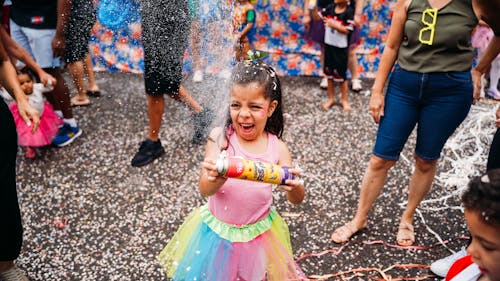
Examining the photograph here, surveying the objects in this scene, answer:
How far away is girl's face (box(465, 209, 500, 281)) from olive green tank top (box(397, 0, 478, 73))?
116 centimetres

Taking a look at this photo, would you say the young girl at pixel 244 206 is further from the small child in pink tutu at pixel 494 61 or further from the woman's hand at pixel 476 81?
the small child in pink tutu at pixel 494 61

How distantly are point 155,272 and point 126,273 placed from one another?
0.54ft

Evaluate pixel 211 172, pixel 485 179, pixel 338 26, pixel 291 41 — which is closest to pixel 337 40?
pixel 338 26

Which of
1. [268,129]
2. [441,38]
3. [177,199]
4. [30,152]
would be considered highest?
[441,38]

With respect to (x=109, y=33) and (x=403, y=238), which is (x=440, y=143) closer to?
(x=403, y=238)

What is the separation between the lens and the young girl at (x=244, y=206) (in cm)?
184

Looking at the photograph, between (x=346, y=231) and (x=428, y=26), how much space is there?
1.35 meters

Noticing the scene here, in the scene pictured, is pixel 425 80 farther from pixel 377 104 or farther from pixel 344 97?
pixel 344 97

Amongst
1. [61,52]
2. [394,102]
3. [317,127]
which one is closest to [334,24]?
[317,127]

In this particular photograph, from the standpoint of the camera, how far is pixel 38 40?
12.0ft

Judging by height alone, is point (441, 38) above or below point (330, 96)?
above

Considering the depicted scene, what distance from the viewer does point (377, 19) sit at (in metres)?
5.43

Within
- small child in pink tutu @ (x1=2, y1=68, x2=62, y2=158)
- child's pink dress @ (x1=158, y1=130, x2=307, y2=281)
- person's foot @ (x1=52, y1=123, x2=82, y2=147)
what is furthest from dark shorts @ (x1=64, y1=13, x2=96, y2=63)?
person's foot @ (x1=52, y1=123, x2=82, y2=147)

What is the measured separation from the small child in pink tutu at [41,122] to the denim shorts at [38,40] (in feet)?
0.58
